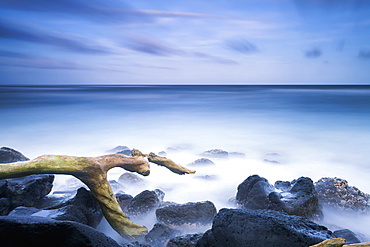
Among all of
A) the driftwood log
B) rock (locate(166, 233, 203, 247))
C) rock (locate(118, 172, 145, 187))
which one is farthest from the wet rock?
rock (locate(166, 233, 203, 247))

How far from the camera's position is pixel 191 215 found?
3648 mm

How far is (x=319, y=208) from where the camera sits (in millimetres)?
4070

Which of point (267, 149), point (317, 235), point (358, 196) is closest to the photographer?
point (317, 235)

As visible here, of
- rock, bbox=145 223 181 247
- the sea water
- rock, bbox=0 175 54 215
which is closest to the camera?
rock, bbox=145 223 181 247

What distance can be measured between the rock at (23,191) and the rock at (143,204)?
4.20 ft

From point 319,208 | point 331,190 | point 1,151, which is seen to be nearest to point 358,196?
point 331,190

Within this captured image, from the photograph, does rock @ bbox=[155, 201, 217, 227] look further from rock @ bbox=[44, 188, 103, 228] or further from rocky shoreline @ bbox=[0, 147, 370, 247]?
rock @ bbox=[44, 188, 103, 228]

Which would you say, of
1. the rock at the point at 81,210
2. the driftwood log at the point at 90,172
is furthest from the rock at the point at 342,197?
the rock at the point at 81,210

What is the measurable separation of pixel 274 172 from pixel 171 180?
264 cm

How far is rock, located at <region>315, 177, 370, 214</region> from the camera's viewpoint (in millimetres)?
4230

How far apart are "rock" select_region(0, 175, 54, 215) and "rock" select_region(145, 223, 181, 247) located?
1817mm

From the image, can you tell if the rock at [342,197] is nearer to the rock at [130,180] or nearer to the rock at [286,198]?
the rock at [286,198]

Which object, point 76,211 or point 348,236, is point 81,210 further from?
point 348,236

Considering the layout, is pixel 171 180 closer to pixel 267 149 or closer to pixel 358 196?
pixel 358 196
